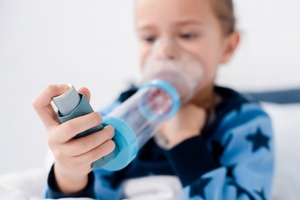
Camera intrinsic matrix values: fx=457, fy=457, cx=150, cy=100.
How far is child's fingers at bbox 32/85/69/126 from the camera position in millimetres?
447

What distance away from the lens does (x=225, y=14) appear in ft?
2.74

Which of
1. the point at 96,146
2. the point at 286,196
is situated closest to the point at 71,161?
the point at 96,146

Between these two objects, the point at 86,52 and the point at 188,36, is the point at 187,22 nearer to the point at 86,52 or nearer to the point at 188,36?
the point at 188,36

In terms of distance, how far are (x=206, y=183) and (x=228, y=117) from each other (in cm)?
15

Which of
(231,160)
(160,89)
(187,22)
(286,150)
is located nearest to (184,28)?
(187,22)

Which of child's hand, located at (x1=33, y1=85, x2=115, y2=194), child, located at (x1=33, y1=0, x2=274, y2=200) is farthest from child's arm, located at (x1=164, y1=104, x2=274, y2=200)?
child's hand, located at (x1=33, y1=85, x2=115, y2=194)

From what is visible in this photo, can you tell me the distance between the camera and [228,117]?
30.4 inches

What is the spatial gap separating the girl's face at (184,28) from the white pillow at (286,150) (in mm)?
223

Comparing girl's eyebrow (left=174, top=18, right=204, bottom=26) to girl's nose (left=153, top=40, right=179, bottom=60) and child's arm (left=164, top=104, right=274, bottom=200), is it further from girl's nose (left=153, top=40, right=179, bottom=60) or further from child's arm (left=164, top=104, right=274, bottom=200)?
child's arm (left=164, top=104, right=274, bottom=200)

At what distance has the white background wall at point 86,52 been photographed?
0.89 m

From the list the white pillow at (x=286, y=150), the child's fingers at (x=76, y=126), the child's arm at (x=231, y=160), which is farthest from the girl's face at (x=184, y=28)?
the child's fingers at (x=76, y=126)

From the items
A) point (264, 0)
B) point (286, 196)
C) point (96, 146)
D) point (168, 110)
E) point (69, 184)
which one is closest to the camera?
point (96, 146)

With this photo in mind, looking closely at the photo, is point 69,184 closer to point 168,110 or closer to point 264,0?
point 168,110

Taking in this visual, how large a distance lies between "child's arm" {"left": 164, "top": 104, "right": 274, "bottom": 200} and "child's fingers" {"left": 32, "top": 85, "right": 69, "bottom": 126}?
27 cm
